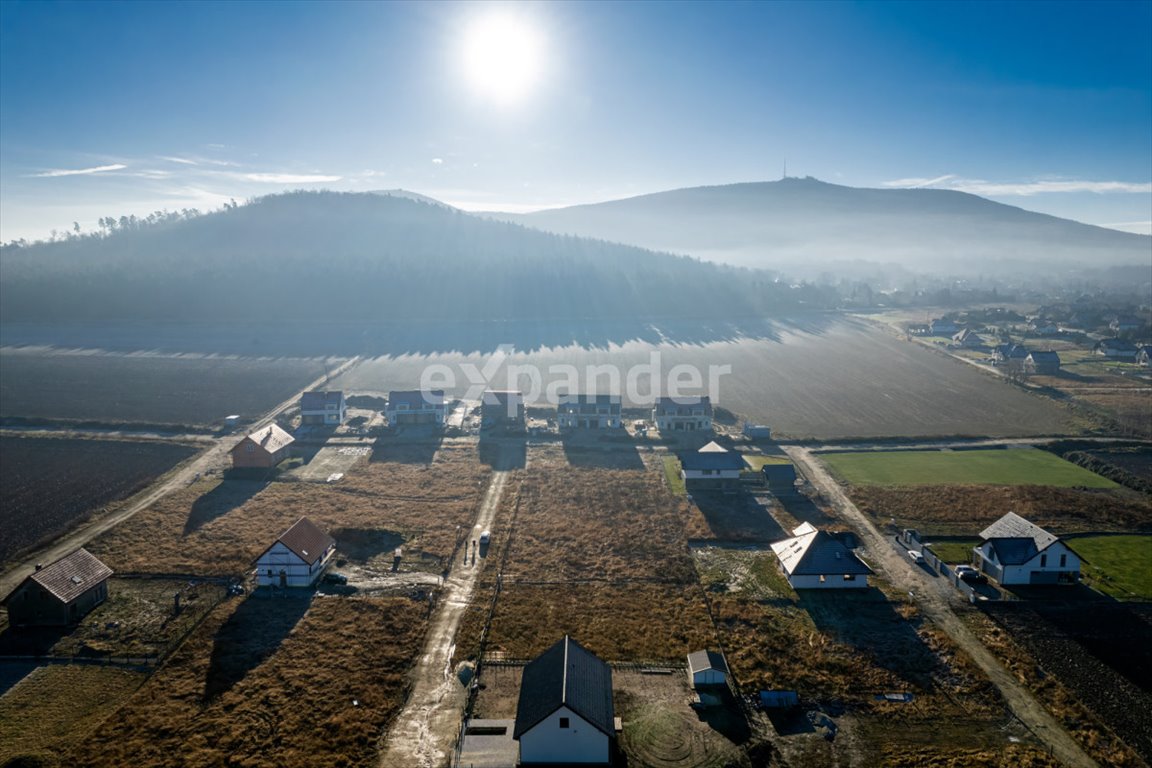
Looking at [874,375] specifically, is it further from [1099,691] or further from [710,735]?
[710,735]

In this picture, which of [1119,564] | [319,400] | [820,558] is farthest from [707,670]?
[319,400]

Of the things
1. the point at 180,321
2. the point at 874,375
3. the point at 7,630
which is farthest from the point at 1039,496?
the point at 180,321

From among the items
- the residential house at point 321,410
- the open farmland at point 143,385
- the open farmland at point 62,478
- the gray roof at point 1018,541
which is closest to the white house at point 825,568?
the gray roof at point 1018,541

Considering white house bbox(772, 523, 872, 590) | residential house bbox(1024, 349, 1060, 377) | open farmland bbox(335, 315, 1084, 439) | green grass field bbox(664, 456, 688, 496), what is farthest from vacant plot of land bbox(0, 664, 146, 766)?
residential house bbox(1024, 349, 1060, 377)

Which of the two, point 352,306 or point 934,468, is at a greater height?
point 352,306

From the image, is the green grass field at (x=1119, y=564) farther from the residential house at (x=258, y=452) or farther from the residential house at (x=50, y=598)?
the residential house at (x=258, y=452)

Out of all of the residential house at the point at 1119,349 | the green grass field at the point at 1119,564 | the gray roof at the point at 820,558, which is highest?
the residential house at the point at 1119,349

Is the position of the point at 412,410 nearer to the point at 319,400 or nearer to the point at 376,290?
the point at 319,400
